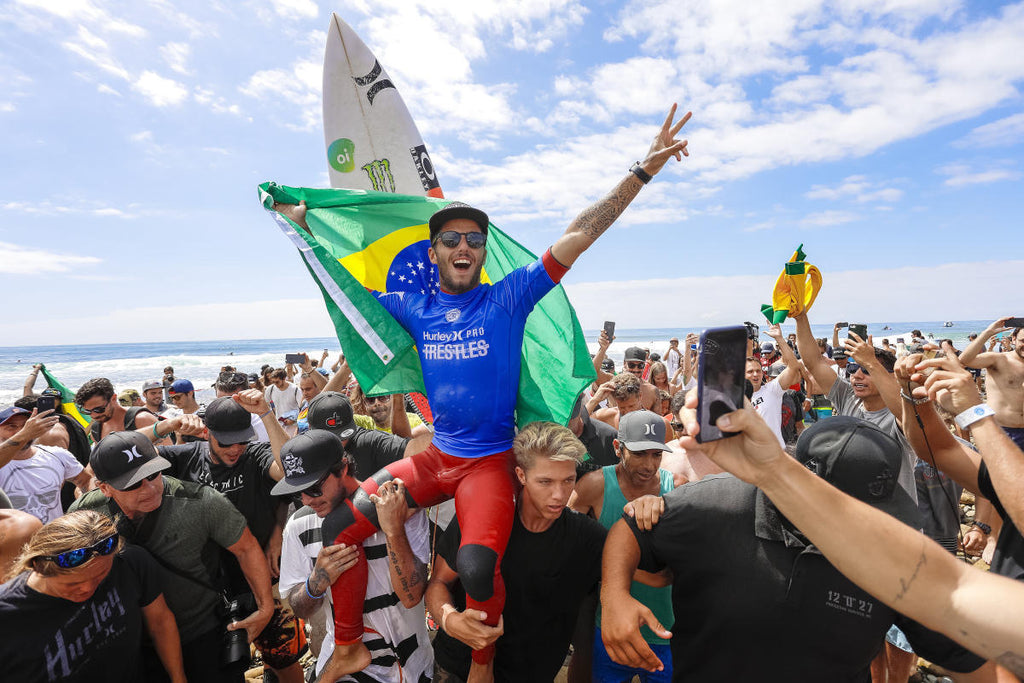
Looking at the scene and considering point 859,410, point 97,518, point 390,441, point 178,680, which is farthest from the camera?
point 859,410

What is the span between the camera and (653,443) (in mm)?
3299

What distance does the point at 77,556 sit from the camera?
2.34 metres

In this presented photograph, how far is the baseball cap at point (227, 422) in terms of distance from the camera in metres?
3.92

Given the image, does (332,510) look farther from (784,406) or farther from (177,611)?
(784,406)

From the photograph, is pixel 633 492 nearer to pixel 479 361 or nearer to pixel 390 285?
pixel 479 361

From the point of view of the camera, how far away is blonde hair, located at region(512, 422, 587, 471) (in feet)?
8.66

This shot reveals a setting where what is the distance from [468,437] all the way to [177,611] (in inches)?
81.5

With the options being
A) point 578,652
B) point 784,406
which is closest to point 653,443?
point 578,652

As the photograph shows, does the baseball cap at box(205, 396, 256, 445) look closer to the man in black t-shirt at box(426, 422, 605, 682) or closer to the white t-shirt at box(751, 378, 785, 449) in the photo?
the man in black t-shirt at box(426, 422, 605, 682)

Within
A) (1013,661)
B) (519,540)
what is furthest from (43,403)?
(1013,661)

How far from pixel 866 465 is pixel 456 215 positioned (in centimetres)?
233

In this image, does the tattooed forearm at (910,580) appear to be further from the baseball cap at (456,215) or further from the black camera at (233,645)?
the black camera at (233,645)

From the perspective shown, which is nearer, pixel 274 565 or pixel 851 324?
pixel 851 324

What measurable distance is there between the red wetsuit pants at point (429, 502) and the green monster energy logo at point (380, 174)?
11.0ft
